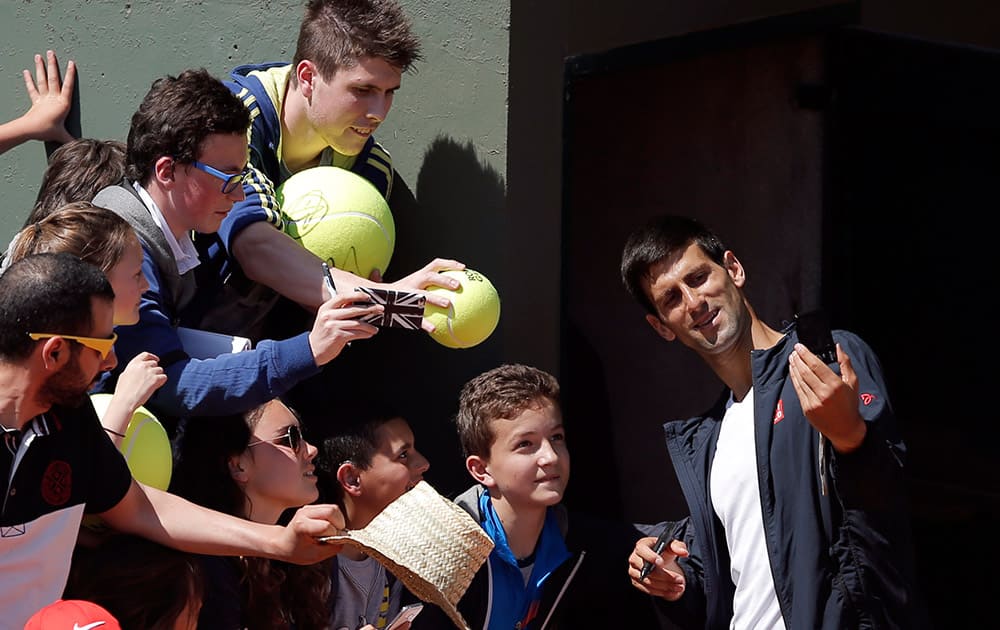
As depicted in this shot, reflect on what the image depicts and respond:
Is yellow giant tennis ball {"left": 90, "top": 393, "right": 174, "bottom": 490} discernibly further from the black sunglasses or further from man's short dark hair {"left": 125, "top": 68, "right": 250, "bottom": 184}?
man's short dark hair {"left": 125, "top": 68, "right": 250, "bottom": 184}

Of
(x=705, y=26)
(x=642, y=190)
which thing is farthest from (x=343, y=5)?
(x=642, y=190)

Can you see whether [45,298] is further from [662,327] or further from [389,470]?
[662,327]

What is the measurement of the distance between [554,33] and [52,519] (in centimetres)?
234

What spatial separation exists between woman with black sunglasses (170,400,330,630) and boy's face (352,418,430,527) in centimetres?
30

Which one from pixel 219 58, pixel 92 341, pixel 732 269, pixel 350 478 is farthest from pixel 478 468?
pixel 219 58

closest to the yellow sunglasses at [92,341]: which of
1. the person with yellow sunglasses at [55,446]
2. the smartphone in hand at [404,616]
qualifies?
the person with yellow sunglasses at [55,446]

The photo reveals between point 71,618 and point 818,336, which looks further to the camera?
point 818,336

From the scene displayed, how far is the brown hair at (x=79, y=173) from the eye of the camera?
407 cm

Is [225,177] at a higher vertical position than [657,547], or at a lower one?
higher

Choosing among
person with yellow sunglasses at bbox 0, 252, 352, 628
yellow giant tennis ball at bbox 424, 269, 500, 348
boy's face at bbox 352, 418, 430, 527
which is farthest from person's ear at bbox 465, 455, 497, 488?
person with yellow sunglasses at bbox 0, 252, 352, 628

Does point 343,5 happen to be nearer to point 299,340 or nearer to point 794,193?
point 299,340

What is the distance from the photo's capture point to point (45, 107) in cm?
486

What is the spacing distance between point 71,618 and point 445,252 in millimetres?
1999

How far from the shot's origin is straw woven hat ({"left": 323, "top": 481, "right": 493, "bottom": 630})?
3299mm
